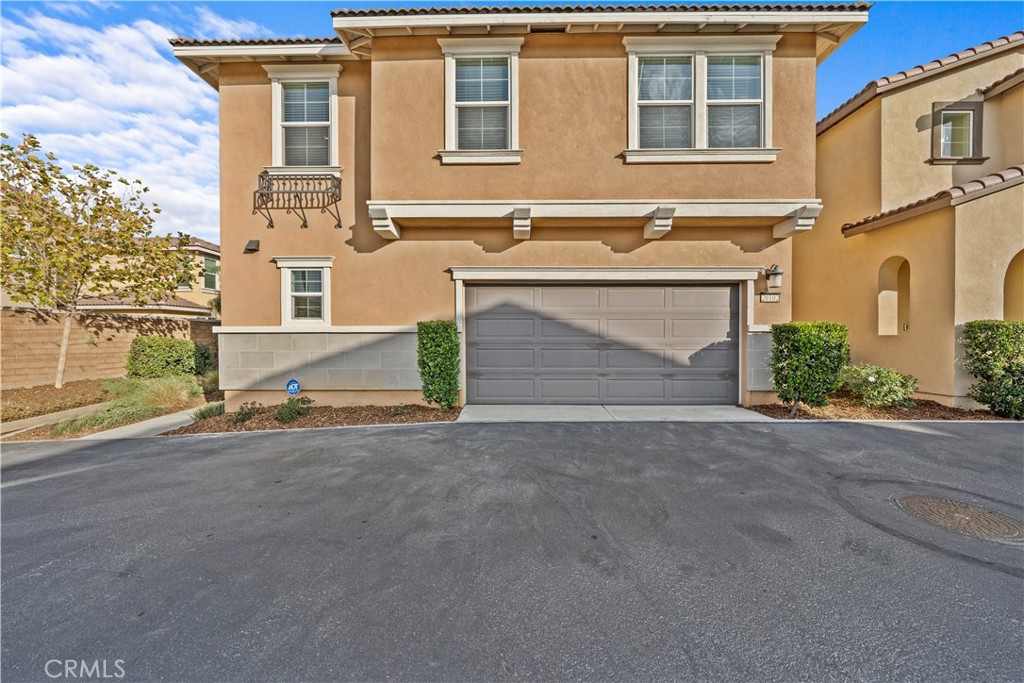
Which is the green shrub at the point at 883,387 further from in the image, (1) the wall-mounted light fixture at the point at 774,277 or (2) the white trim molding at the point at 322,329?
(2) the white trim molding at the point at 322,329

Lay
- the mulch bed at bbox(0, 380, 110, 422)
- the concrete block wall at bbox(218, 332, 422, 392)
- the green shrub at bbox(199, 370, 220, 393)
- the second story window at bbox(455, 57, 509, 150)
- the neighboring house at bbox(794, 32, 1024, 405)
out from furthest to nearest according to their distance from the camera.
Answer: the green shrub at bbox(199, 370, 220, 393) < the concrete block wall at bbox(218, 332, 422, 392) < the mulch bed at bbox(0, 380, 110, 422) < the second story window at bbox(455, 57, 509, 150) < the neighboring house at bbox(794, 32, 1024, 405)

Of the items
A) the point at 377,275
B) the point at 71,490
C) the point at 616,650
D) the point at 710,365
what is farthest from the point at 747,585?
the point at 377,275

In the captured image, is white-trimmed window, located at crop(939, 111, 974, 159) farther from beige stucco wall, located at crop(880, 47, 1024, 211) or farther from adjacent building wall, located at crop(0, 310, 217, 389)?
adjacent building wall, located at crop(0, 310, 217, 389)

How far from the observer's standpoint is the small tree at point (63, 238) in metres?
7.84

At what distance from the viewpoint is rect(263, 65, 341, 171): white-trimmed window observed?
710cm

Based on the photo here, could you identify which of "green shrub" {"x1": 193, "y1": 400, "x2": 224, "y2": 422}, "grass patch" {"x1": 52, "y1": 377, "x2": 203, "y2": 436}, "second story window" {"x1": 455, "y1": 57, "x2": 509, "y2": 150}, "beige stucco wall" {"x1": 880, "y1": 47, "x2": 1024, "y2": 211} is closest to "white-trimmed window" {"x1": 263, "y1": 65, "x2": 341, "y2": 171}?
"second story window" {"x1": 455, "y1": 57, "x2": 509, "y2": 150}

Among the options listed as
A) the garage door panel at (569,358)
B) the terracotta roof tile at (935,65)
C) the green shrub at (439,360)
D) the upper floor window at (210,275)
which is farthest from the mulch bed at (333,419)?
the upper floor window at (210,275)

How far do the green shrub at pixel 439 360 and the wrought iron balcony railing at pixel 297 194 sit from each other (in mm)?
2918

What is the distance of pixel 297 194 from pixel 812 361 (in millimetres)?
9559

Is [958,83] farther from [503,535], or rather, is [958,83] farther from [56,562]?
[56,562]

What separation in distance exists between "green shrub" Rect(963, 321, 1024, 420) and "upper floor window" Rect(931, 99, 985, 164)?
15.9ft

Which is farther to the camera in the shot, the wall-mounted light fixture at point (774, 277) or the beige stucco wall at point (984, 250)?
the wall-mounted light fixture at point (774, 277)

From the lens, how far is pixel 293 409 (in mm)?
6359

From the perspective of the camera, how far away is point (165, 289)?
979 cm
